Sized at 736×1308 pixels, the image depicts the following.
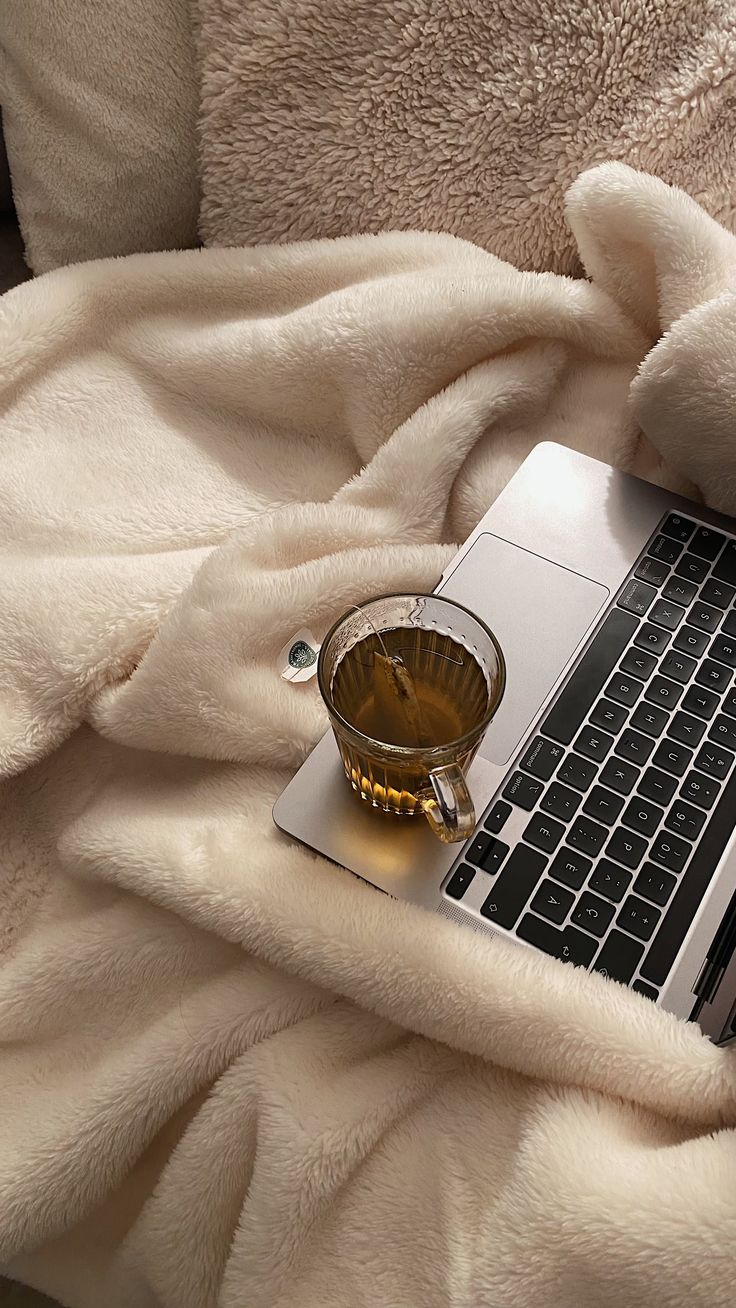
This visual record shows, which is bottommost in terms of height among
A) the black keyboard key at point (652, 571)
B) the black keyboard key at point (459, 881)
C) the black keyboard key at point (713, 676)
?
the black keyboard key at point (459, 881)

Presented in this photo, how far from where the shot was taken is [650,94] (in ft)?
2.50

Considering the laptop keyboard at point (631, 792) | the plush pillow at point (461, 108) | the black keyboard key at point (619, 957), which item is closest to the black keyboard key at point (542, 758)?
the laptop keyboard at point (631, 792)

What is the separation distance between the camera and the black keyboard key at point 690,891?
532 millimetres

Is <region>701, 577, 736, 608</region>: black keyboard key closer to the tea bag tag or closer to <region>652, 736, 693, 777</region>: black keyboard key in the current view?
<region>652, 736, 693, 777</region>: black keyboard key

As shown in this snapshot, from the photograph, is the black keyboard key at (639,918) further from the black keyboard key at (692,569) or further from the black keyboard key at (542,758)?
the black keyboard key at (692,569)

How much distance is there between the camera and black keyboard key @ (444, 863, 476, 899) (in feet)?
1.80

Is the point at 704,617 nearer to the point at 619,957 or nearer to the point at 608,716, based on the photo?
the point at 608,716

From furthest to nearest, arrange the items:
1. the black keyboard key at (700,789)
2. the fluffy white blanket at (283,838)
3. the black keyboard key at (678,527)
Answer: the black keyboard key at (678,527) → the black keyboard key at (700,789) → the fluffy white blanket at (283,838)

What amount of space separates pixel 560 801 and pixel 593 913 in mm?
69

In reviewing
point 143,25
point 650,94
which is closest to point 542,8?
point 650,94

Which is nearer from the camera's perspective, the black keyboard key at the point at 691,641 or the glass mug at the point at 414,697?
the glass mug at the point at 414,697

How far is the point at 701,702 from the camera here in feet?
2.04

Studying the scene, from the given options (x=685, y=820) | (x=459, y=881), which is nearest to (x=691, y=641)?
(x=685, y=820)

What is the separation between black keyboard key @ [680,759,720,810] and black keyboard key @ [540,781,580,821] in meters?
0.07
